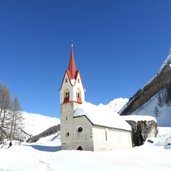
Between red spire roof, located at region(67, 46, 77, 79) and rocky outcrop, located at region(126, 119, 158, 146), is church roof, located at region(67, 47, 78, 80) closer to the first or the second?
red spire roof, located at region(67, 46, 77, 79)

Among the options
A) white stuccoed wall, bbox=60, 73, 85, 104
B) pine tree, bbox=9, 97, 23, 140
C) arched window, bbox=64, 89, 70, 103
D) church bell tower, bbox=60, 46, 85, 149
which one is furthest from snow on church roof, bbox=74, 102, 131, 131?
pine tree, bbox=9, 97, 23, 140

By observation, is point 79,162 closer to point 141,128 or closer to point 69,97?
point 69,97

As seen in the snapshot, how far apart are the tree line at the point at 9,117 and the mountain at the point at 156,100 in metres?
61.3

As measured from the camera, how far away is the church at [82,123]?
40125 millimetres

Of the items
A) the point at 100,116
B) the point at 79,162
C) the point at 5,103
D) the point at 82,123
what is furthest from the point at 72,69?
the point at 79,162

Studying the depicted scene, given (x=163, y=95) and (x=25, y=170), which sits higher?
(x=163, y=95)

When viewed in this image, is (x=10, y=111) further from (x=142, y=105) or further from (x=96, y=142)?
(x=142, y=105)

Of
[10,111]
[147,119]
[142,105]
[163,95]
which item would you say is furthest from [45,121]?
[10,111]

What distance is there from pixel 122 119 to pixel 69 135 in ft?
44.9

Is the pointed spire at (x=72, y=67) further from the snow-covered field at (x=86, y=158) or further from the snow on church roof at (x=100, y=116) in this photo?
the snow-covered field at (x=86, y=158)

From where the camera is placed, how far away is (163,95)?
11725 cm

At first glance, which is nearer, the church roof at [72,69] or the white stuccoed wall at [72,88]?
the white stuccoed wall at [72,88]

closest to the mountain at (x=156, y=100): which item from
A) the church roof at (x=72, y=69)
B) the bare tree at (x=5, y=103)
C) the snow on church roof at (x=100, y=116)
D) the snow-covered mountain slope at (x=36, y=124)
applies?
the snow-covered mountain slope at (x=36, y=124)

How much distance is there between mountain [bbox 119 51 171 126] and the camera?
4151 inches
